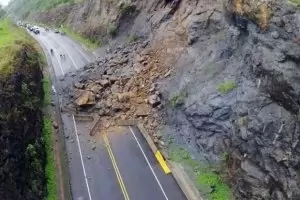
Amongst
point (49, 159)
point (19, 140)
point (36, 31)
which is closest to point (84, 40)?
point (36, 31)

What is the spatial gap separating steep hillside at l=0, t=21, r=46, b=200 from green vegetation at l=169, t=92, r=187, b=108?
1106 cm

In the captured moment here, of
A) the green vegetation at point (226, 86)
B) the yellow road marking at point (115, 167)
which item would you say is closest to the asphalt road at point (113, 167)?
the yellow road marking at point (115, 167)

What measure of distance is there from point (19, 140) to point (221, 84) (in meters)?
15.0

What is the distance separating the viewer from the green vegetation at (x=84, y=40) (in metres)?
63.7

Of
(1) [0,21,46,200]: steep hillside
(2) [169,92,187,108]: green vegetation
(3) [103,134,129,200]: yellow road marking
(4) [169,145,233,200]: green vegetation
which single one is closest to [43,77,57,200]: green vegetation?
(1) [0,21,46,200]: steep hillside

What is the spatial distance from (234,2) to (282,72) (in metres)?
8.43

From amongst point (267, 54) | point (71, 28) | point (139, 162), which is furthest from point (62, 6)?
point (267, 54)

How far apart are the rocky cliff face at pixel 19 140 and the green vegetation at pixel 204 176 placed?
33.3 feet

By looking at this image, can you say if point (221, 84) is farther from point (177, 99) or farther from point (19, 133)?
point (19, 133)

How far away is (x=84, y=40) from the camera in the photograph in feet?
226

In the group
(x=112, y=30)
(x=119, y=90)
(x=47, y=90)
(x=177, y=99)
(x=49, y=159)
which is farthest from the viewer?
(x=112, y=30)

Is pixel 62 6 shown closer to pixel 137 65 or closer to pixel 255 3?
pixel 137 65

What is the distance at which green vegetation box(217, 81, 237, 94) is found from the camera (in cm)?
3228

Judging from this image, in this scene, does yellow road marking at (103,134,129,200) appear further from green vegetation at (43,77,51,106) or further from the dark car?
the dark car
